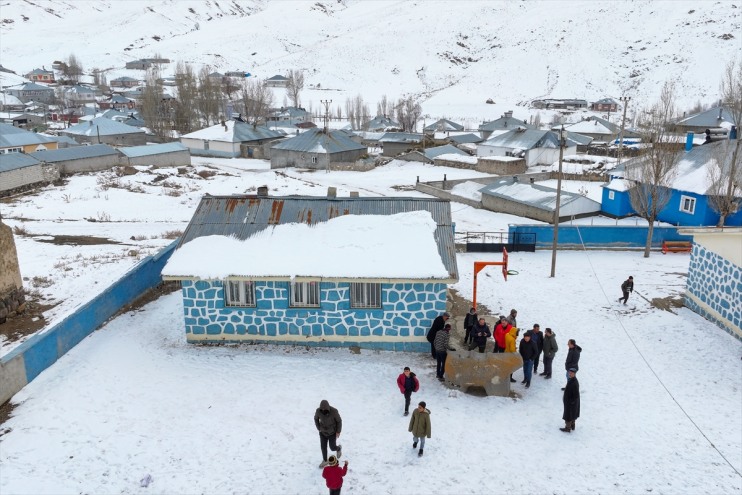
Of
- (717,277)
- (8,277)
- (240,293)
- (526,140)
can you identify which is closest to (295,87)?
(526,140)

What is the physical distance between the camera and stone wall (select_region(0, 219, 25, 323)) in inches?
640

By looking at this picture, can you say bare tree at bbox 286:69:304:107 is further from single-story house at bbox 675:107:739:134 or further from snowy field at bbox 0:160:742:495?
snowy field at bbox 0:160:742:495

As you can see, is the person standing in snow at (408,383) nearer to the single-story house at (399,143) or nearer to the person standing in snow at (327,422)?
the person standing in snow at (327,422)

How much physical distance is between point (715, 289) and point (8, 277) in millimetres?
21853

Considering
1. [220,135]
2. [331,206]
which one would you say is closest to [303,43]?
[220,135]

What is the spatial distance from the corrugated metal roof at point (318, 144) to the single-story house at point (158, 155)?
9.14 meters

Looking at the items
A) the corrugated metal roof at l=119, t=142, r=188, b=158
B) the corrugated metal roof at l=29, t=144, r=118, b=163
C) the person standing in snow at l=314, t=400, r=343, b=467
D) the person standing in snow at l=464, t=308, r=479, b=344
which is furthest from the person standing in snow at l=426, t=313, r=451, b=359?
the corrugated metal roof at l=119, t=142, r=188, b=158

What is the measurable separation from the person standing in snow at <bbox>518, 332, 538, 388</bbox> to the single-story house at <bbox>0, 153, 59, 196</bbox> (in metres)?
39.4

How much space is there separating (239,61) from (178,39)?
3725 centimetres

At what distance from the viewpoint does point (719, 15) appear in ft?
415

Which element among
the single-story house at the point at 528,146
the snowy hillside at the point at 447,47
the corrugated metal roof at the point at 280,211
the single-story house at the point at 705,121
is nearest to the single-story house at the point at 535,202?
the corrugated metal roof at the point at 280,211

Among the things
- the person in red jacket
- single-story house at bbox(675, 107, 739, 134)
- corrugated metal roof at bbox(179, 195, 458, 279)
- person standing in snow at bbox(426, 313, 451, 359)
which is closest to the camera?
the person in red jacket

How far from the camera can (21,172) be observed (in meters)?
39.9

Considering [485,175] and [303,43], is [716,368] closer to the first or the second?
[485,175]
